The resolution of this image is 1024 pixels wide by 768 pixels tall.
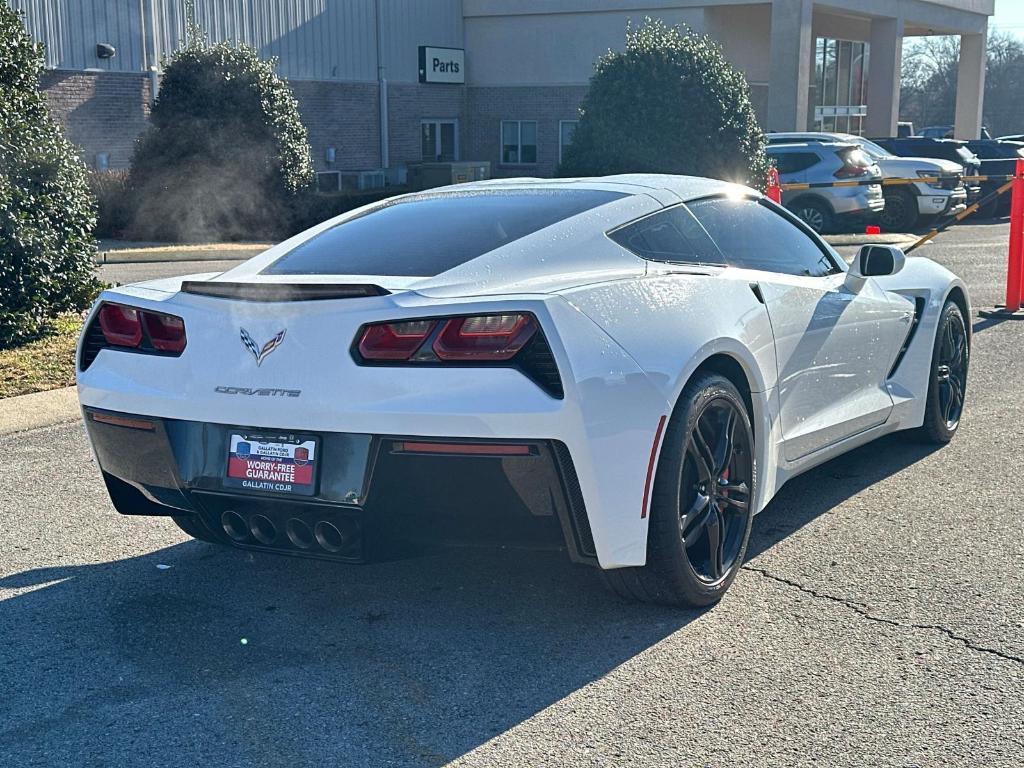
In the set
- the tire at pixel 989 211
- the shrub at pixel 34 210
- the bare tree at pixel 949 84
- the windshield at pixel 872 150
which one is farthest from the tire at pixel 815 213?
the bare tree at pixel 949 84

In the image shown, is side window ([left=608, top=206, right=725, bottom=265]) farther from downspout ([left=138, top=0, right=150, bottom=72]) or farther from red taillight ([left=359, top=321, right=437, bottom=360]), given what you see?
downspout ([left=138, top=0, right=150, bottom=72])

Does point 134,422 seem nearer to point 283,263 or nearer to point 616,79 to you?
point 283,263

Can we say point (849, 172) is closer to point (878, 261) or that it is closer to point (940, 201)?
point (940, 201)

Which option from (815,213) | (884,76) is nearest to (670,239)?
(815,213)

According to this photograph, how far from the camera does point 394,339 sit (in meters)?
4.07

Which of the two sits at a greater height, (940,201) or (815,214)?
(940,201)

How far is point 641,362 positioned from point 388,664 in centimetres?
125

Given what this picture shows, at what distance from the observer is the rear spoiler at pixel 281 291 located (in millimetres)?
4176

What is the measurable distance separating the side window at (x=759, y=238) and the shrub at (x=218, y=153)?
18.1 metres

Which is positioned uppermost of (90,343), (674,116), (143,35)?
(143,35)

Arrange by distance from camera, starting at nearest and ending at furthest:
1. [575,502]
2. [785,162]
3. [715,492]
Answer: [575,502] → [715,492] → [785,162]

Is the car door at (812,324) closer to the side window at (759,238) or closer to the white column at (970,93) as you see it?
the side window at (759,238)

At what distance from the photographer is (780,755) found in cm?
351

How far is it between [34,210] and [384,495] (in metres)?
7.29
